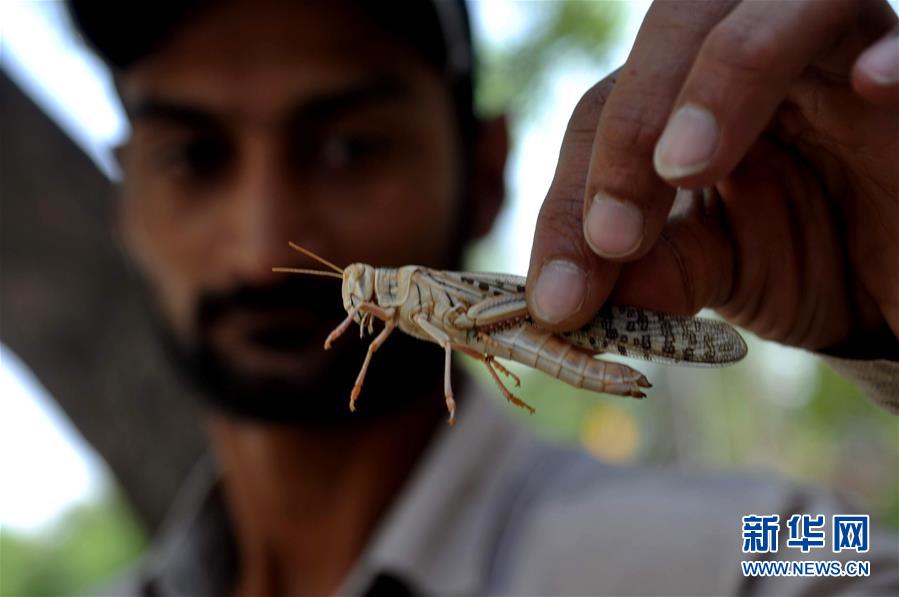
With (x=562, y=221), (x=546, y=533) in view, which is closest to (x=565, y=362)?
(x=562, y=221)

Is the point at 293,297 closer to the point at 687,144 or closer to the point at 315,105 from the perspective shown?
the point at 315,105

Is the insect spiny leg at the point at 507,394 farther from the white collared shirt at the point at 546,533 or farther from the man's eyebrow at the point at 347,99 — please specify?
the man's eyebrow at the point at 347,99

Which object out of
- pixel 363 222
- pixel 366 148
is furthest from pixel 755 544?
pixel 366 148

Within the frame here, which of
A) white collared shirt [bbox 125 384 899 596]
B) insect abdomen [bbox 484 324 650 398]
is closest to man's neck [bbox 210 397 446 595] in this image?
white collared shirt [bbox 125 384 899 596]

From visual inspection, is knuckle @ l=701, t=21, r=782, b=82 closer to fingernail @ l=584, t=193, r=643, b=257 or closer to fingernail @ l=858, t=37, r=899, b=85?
fingernail @ l=858, t=37, r=899, b=85

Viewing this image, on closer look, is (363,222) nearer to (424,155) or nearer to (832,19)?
(424,155)

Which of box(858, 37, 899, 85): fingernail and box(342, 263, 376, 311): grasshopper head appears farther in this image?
box(342, 263, 376, 311): grasshopper head
